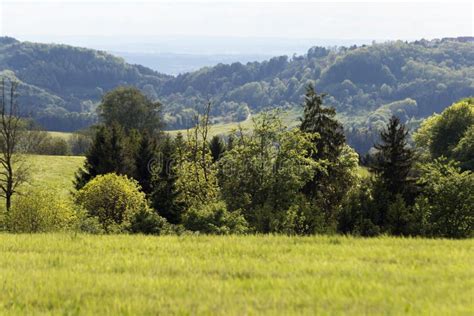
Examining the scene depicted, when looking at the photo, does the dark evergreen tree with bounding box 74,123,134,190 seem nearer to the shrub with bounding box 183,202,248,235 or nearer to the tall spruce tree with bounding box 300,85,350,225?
the tall spruce tree with bounding box 300,85,350,225

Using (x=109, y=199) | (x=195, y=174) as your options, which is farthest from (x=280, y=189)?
(x=109, y=199)

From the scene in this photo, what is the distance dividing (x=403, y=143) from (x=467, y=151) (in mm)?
22633

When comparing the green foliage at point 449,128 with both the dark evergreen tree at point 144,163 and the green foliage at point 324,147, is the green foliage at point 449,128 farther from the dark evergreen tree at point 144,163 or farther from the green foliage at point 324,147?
the dark evergreen tree at point 144,163

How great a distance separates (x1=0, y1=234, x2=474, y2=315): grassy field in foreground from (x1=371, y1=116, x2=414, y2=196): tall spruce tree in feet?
99.0

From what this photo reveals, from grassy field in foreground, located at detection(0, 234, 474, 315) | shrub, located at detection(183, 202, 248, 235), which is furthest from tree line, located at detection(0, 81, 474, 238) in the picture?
grassy field in foreground, located at detection(0, 234, 474, 315)

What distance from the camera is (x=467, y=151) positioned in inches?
2426

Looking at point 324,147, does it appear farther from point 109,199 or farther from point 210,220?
point 210,220

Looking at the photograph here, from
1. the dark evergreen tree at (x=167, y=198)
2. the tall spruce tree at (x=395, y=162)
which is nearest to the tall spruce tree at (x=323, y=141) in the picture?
the tall spruce tree at (x=395, y=162)

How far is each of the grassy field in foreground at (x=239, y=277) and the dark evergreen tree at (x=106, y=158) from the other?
52.6 m

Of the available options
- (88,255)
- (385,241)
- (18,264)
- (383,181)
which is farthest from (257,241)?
(383,181)

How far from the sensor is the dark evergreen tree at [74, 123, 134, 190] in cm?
6512

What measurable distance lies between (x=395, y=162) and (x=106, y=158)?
3794 cm

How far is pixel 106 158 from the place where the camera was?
65.2 meters

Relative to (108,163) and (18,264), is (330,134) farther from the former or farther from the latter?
(18,264)
